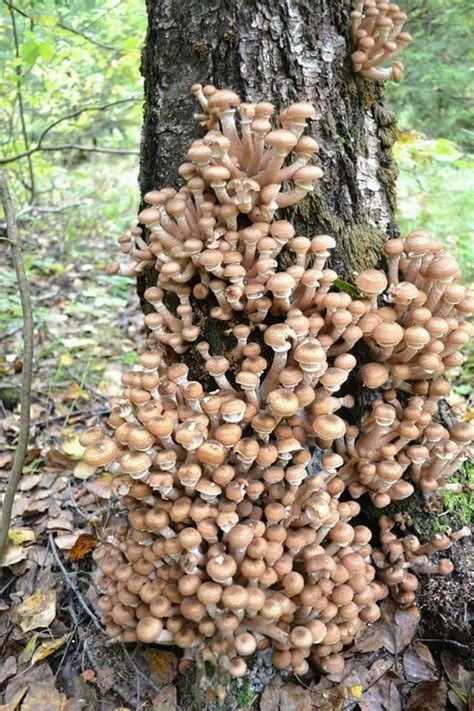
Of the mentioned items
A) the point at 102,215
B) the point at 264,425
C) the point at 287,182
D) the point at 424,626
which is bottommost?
the point at 102,215

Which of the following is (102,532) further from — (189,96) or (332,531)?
(189,96)

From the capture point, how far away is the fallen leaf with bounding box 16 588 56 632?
2.97 metres

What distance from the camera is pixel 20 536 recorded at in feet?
11.5

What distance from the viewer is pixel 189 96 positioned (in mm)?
2703

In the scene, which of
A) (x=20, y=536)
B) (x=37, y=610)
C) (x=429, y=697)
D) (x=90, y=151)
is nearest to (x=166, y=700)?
(x=37, y=610)

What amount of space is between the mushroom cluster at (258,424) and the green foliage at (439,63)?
16.0ft

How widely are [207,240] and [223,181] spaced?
261 mm

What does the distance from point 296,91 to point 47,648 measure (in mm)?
3064

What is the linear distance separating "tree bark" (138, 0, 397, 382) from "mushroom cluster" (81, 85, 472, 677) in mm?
193

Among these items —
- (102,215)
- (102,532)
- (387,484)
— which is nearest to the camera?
(387,484)

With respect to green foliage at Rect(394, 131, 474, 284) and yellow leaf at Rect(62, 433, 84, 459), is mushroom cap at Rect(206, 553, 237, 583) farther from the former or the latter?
green foliage at Rect(394, 131, 474, 284)

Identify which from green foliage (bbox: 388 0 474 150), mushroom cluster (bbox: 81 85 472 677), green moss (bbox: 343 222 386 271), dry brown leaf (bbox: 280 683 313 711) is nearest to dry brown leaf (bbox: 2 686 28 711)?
mushroom cluster (bbox: 81 85 472 677)

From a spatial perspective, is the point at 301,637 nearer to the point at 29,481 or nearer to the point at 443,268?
the point at 443,268

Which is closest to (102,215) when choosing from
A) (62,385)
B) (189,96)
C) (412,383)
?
(62,385)
